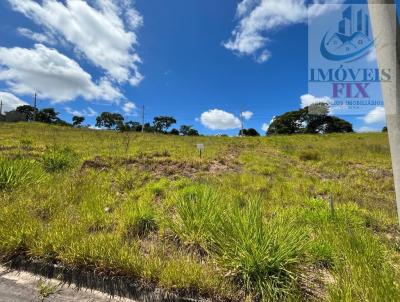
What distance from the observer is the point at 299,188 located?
5910mm

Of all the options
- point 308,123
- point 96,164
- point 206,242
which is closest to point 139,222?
point 206,242

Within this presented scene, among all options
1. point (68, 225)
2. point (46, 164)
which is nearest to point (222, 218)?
point (68, 225)

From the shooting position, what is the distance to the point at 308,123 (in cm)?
7575

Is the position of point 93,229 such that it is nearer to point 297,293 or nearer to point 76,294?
point 76,294

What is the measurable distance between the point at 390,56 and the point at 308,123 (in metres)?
82.2

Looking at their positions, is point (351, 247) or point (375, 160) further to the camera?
point (375, 160)

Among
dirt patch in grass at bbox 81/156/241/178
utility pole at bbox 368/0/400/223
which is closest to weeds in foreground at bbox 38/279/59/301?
utility pole at bbox 368/0/400/223

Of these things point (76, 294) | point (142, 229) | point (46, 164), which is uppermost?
point (46, 164)

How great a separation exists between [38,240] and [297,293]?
274cm

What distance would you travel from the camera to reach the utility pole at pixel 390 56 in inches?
64.5

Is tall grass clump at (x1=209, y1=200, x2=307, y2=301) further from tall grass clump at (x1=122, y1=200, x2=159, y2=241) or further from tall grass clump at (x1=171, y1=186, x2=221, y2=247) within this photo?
tall grass clump at (x1=122, y1=200, x2=159, y2=241)

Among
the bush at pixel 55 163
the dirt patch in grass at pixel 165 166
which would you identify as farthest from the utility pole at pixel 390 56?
the bush at pixel 55 163

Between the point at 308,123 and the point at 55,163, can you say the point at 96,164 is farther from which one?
the point at 308,123

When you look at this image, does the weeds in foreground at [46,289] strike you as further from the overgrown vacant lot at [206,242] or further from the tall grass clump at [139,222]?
the tall grass clump at [139,222]
